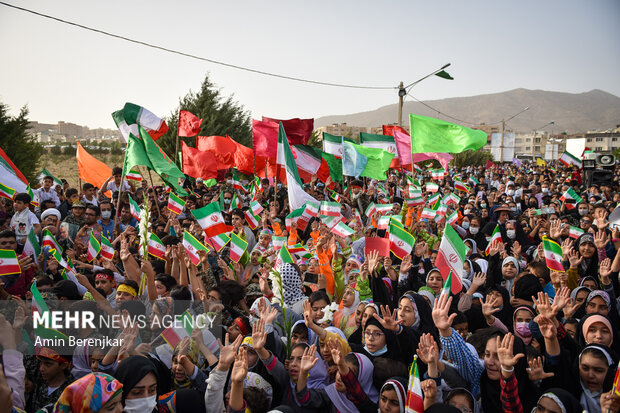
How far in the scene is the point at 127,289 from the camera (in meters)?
4.40

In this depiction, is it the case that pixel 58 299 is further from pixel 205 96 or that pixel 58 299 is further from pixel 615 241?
pixel 205 96

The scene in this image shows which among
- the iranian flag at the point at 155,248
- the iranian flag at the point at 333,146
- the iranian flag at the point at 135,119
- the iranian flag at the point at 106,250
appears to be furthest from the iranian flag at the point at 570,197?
the iranian flag at the point at 106,250

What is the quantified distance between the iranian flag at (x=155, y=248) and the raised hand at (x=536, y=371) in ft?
14.7

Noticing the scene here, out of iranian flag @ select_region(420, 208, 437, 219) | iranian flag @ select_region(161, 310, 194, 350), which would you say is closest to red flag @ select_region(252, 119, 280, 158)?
iranian flag @ select_region(420, 208, 437, 219)

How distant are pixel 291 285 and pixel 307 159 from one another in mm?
6865

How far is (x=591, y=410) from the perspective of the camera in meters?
2.84

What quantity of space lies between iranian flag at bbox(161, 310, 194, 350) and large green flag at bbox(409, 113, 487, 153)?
8050 millimetres

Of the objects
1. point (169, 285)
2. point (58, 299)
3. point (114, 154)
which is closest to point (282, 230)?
point (169, 285)

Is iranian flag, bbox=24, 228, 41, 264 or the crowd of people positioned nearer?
the crowd of people

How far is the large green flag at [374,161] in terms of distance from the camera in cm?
1071

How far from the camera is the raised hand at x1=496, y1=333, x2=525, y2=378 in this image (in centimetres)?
277

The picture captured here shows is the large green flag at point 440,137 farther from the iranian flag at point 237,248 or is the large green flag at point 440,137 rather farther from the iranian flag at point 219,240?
the iranian flag at point 237,248

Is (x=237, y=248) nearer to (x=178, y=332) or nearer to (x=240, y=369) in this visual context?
(x=178, y=332)

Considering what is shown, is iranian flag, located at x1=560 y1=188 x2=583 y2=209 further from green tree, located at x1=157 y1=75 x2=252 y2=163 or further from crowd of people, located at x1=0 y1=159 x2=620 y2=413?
green tree, located at x1=157 y1=75 x2=252 y2=163
